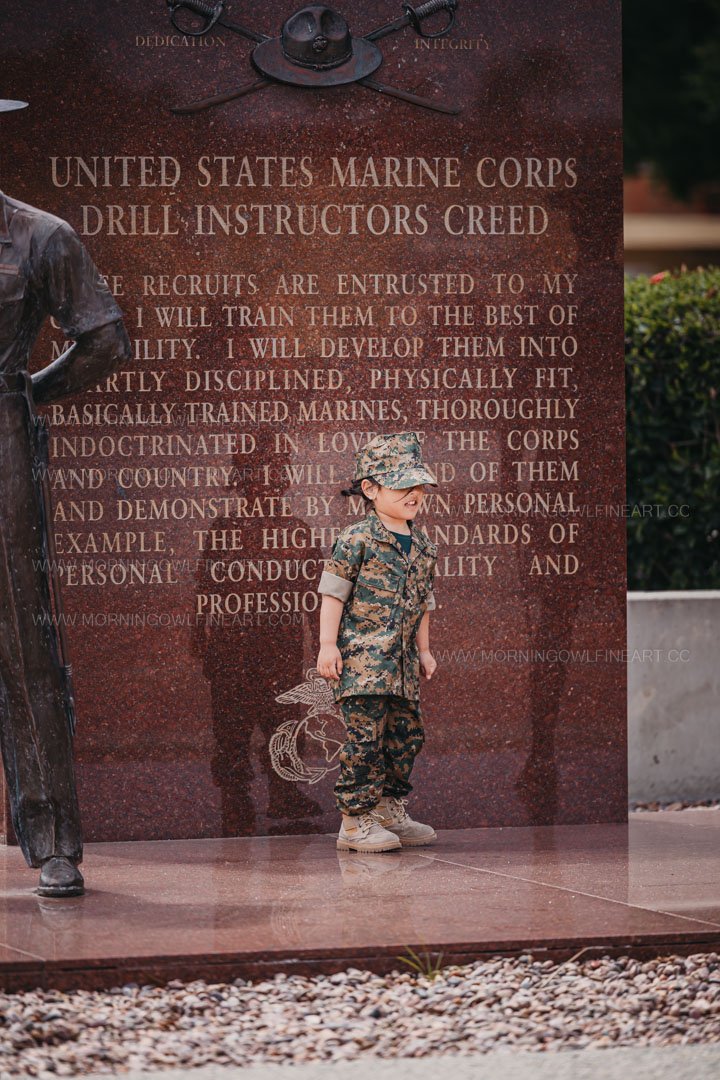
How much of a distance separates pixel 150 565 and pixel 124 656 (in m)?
0.39

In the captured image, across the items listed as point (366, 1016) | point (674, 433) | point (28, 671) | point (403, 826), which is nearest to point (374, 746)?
point (403, 826)

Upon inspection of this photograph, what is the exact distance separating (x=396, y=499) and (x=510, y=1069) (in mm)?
2507

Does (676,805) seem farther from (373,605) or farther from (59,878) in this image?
(59,878)

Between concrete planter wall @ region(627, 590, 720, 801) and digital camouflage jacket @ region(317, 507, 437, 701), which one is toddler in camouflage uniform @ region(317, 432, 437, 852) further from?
concrete planter wall @ region(627, 590, 720, 801)

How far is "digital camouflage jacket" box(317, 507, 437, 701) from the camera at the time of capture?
239 inches

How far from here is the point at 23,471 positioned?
5.41m

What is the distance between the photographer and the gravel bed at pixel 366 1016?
4191 mm

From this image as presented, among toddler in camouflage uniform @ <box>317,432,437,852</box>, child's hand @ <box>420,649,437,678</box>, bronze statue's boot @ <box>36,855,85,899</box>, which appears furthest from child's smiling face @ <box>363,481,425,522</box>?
bronze statue's boot @ <box>36,855,85,899</box>

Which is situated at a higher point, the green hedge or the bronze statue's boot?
the green hedge

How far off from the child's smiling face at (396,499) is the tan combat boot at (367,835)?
1166 millimetres

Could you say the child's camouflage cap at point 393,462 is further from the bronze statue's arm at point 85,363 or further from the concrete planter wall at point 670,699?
the concrete planter wall at point 670,699

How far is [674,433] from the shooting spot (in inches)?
335

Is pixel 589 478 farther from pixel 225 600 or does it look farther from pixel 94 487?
pixel 94 487

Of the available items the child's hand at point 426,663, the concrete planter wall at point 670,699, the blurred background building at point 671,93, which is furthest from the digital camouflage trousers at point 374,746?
the blurred background building at point 671,93
